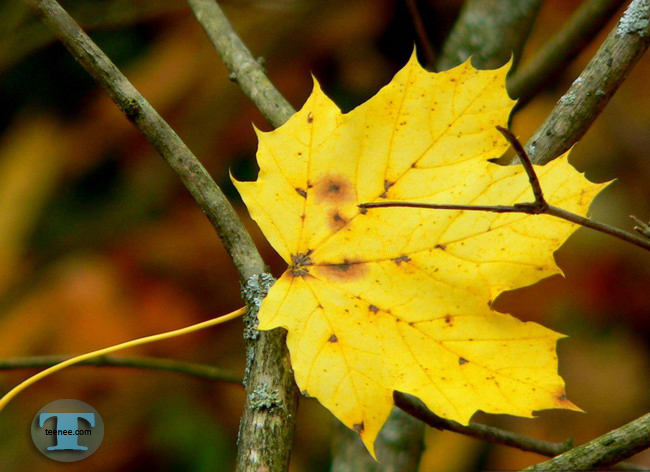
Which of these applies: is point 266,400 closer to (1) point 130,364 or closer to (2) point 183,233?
(1) point 130,364

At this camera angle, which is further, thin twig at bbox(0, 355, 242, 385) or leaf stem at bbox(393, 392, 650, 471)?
thin twig at bbox(0, 355, 242, 385)

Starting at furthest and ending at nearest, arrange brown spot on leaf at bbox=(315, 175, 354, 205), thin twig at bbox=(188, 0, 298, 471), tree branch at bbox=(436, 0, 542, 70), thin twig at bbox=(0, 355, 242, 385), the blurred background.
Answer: the blurred background → tree branch at bbox=(436, 0, 542, 70) → thin twig at bbox=(0, 355, 242, 385) → brown spot on leaf at bbox=(315, 175, 354, 205) → thin twig at bbox=(188, 0, 298, 471)

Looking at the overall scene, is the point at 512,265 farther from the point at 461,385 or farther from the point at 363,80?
the point at 363,80

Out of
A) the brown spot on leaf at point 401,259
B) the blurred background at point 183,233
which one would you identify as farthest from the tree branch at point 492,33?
the brown spot on leaf at point 401,259

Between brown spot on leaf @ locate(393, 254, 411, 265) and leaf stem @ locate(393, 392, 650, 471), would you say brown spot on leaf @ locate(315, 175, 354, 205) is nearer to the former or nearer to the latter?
brown spot on leaf @ locate(393, 254, 411, 265)

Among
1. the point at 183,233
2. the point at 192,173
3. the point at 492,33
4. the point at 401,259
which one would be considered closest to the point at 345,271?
the point at 401,259

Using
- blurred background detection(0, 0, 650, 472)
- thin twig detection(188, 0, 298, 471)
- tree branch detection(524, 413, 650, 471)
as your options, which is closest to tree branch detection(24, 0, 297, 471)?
thin twig detection(188, 0, 298, 471)
